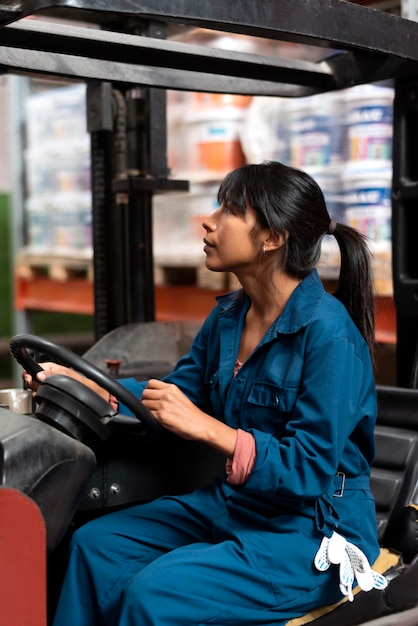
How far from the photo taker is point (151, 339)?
3.15 meters

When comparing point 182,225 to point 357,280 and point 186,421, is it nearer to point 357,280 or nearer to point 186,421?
point 357,280

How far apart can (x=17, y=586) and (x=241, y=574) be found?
19.0 inches

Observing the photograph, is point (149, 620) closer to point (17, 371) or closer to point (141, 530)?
point (141, 530)

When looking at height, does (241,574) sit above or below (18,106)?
below

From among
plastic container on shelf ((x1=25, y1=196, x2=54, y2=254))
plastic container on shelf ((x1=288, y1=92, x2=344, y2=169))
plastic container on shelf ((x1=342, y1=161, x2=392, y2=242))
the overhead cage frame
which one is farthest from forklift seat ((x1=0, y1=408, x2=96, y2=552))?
plastic container on shelf ((x1=25, y1=196, x2=54, y2=254))

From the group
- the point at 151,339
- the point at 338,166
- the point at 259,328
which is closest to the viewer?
the point at 259,328

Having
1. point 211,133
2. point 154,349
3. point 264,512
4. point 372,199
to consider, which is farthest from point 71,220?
point 264,512

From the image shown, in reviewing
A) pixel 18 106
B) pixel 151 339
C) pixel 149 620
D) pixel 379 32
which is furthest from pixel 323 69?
pixel 18 106

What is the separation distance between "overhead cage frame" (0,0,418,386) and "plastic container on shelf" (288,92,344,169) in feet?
3.48

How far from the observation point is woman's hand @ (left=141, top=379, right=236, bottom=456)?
1896mm

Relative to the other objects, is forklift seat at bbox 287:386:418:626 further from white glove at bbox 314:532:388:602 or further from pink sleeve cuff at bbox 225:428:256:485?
pink sleeve cuff at bbox 225:428:256:485

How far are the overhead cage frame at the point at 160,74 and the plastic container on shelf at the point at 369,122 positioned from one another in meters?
1.00

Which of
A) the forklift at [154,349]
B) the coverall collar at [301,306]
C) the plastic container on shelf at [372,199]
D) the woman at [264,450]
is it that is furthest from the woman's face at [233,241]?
the plastic container on shelf at [372,199]

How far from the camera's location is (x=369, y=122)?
4074 mm
